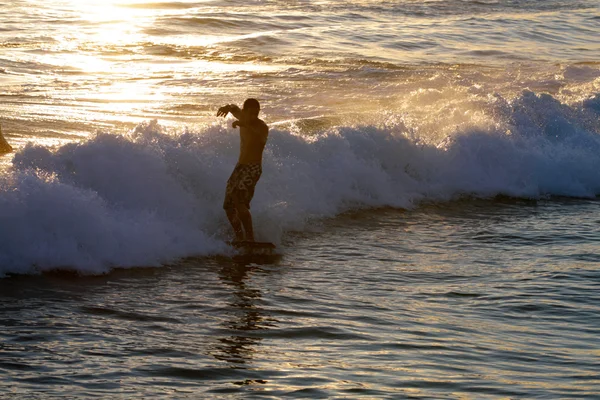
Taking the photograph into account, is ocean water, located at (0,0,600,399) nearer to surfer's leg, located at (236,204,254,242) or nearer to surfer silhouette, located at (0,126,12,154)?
surfer silhouette, located at (0,126,12,154)

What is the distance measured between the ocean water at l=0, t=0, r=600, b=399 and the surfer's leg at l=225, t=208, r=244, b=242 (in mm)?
306

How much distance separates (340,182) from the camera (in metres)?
14.2

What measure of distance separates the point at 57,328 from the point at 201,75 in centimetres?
1560

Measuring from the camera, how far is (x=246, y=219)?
10859mm

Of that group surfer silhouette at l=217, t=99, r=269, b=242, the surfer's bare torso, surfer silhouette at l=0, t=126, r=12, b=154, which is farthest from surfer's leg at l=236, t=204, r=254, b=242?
surfer silhouette at l=0, t=126, r=12, b=154

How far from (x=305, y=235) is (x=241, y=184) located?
173 cm

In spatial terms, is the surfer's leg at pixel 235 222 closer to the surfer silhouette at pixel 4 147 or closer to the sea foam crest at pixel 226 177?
the sea foam crest at pixel 226 177

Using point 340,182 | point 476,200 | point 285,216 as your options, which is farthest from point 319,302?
point 476,200

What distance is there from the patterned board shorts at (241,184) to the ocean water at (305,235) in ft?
2.08

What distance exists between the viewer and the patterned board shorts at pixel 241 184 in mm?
10688

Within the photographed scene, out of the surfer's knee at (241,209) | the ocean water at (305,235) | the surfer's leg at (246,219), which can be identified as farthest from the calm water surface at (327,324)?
the surfer's knee at (241,209)

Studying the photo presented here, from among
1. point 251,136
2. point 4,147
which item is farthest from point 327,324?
point 4,147

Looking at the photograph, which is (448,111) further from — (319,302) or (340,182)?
(319,302)

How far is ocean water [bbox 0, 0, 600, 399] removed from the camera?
7203 millimetres
